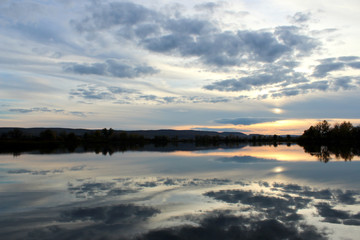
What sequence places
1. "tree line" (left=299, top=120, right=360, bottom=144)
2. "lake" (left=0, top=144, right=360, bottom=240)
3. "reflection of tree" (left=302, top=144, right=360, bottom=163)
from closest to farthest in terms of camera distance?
"lake" (left=0, top=144, right=360, bottom=240), "reflection of tree" (left=302, top=144, right=360, bottom=163), "tree line" (left=299, top=120, right=360, bottom=144)

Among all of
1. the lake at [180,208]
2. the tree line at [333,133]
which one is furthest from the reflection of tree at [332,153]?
the tree line at [333,133]

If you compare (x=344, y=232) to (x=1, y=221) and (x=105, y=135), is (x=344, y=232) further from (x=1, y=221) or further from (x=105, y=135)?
(x=105, y=135)

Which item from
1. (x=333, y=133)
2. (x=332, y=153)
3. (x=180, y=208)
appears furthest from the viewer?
(x=333, y=133)

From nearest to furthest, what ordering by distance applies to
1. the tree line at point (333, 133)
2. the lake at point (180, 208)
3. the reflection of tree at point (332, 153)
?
the lake at point (180, 208)
the reflection of tree at point (332, 153)
the tree line at point (333, 133)

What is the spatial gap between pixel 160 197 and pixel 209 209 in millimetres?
2871

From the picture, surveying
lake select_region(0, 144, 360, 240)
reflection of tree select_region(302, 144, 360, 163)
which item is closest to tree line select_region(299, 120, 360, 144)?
reflection of tree select_region(302, 144, 360, 163)

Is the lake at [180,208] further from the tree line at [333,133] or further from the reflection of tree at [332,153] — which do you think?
the tree line at [333,133]

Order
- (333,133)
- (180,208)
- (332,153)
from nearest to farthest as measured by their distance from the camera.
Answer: (180,208)
(332,153)
(333,133)

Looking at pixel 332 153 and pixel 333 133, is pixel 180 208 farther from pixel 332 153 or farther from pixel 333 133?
pixel 333 133

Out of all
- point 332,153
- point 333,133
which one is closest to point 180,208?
point 332,153

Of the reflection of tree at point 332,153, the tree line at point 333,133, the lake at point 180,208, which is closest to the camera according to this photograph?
the lake at point 180,208

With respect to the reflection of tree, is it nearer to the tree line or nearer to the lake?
the lake

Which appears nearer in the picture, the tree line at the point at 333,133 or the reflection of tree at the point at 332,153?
the reflection of tree at the point at 332,153

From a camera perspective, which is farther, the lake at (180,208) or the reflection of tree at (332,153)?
the reflection of tree at (332,153)
